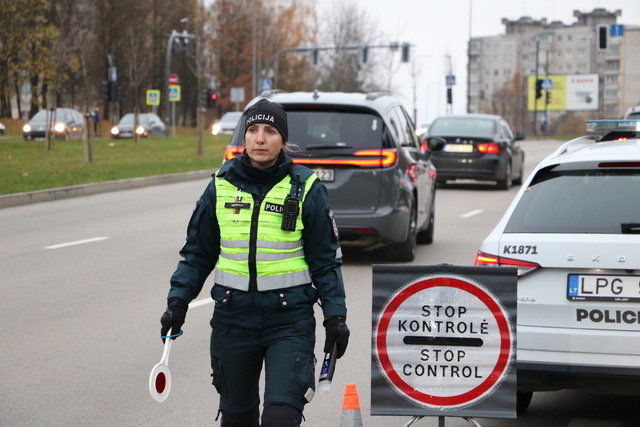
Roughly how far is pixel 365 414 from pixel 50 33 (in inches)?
1657

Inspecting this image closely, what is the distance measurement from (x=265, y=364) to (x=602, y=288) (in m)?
1.98

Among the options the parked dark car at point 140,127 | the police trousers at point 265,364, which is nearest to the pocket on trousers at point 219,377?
Result: the police trousers at point 265,364

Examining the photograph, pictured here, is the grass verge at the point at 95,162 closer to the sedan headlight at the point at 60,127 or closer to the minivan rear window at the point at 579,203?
the sedan headlight at the point at 60,127

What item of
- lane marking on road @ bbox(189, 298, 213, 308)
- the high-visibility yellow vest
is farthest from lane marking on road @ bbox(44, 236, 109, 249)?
the high-visibility yellow vest

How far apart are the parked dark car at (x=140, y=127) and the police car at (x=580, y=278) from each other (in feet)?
152

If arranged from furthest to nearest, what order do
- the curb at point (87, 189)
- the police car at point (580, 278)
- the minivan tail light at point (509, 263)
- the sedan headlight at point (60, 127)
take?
the sedan headlight at point (60, 127) → the curb at point (87, 189) → the minivan tail light at point (509, 263) → the police car at point (580, 278)

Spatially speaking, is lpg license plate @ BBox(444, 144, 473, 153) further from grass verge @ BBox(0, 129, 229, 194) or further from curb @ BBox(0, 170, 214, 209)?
grass verge @ BBox(0, 129, 229, 194)

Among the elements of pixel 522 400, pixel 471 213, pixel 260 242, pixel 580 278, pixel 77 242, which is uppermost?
pixel 260 242

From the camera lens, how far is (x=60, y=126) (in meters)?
47.2

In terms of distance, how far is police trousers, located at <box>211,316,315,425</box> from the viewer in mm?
4508

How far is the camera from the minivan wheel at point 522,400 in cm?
671

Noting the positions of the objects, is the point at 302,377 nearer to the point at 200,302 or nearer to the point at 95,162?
the point at 200,302

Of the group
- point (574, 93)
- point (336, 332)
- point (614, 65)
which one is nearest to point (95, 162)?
point (336, 332)

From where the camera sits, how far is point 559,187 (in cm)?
634
